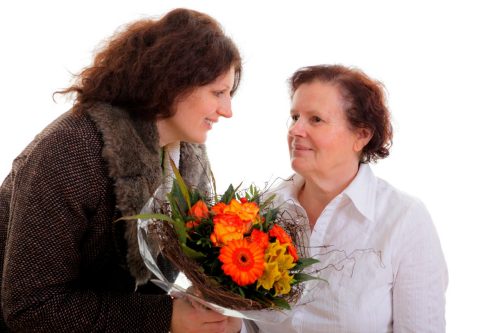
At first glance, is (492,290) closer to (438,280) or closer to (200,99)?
(438,280)

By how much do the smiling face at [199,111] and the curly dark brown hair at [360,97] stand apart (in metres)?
0.35

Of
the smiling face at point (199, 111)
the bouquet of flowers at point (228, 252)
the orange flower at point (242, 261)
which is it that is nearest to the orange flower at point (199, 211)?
the bouquet of flowers at point (228, 252)

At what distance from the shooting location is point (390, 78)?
10.6ft

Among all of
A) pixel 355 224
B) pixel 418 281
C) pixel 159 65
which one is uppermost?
pixel 159 65

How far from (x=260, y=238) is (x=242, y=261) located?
0.08 m

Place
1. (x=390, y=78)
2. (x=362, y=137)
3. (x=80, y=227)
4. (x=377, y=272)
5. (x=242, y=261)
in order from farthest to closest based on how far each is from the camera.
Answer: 1. (x=390, y=78)
2. (x=362, y=137)
3. (x=377, y=272)
4. (x=80, y=227)
5. (x=242, y=261)

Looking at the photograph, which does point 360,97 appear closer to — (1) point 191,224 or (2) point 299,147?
(2) point 299,147

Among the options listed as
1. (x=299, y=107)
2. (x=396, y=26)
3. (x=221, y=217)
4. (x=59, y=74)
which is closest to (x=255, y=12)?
(x=396, y=26)

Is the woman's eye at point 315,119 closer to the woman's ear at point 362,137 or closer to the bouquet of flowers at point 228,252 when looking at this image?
the woman's ear at point 362,137

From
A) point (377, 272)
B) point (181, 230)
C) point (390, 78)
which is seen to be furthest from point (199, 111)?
point (390, 78)

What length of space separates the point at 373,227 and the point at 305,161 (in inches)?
12.9

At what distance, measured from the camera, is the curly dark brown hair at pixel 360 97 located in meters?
2.11

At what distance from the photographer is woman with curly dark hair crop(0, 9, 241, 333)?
1.71 m

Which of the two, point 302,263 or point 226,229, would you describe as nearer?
point 226,229
